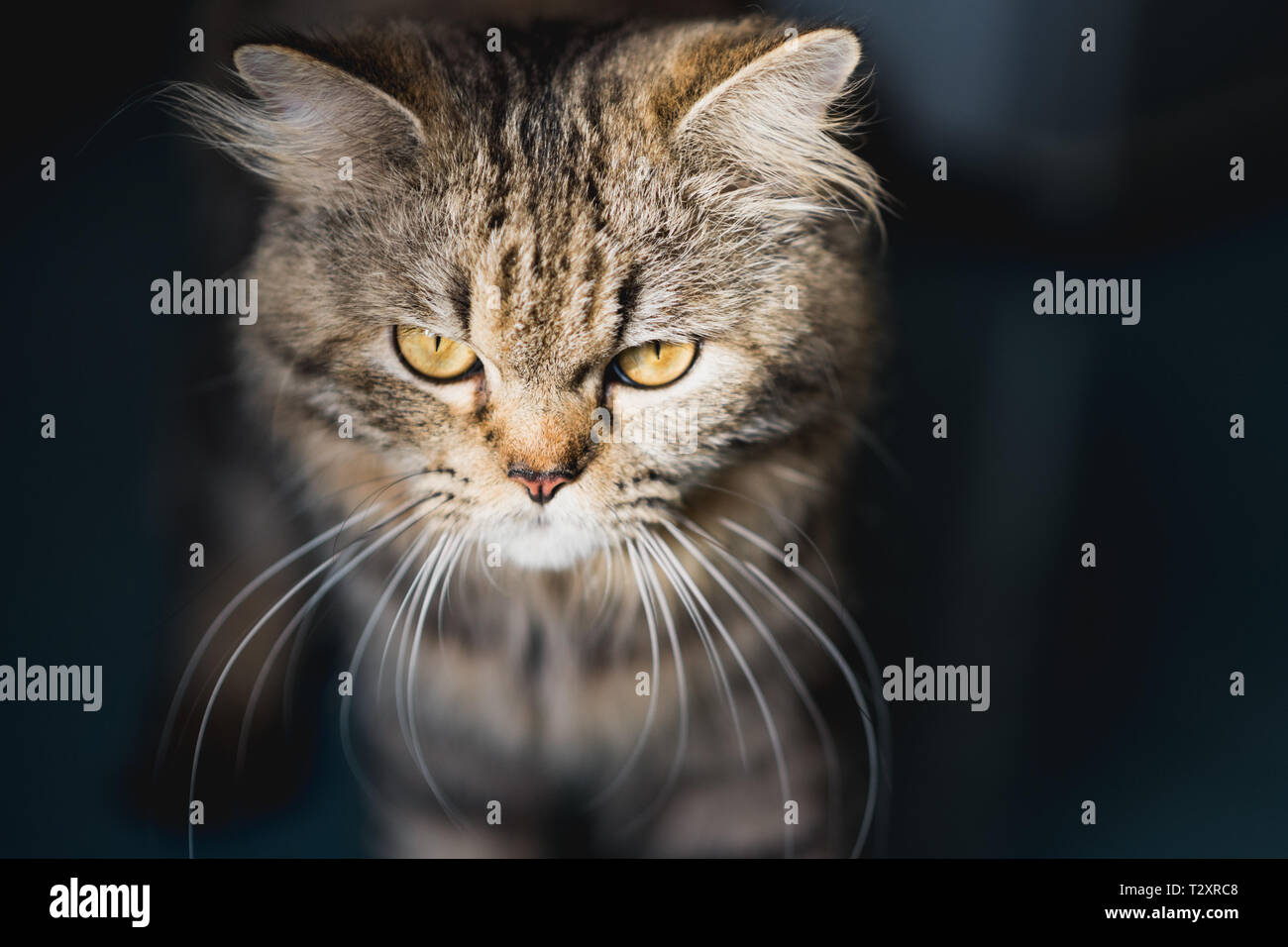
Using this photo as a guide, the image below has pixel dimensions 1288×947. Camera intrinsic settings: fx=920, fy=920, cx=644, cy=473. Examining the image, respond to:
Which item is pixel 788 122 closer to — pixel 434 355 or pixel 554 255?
pixel 554 255

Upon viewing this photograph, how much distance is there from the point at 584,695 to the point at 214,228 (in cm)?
64

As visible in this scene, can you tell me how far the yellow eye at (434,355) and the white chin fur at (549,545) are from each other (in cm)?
17

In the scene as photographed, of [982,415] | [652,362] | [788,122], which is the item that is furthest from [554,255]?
[982,415]

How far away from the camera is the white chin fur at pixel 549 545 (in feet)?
3.00

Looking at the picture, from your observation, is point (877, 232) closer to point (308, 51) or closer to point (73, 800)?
point (308, 51)

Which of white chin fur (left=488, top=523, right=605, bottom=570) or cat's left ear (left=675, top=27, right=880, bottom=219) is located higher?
cat's left ear (left=675, top=27, right=880, bottom=219)

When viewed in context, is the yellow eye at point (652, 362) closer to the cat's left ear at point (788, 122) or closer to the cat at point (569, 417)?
the cat at point (569, 417)

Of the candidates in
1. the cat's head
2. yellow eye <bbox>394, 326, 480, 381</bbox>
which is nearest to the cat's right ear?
the cat's head

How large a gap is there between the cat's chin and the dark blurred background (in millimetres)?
298

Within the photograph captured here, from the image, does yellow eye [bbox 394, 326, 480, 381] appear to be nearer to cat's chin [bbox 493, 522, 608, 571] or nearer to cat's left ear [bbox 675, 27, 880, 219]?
cat's chin [bbox 493, 522, 608, 571]

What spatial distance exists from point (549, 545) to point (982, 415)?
0.49 meters

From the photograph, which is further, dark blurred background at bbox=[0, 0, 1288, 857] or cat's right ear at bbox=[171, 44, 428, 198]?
dark blurred background at bbox=[0, 0, 1288, 857]

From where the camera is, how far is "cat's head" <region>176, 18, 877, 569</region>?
86 cm

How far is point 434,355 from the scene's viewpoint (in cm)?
92
